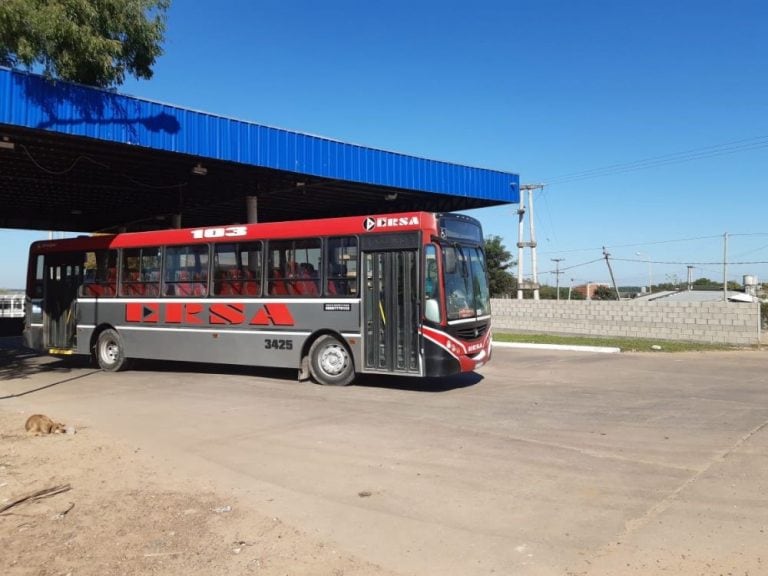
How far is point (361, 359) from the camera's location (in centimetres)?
1118

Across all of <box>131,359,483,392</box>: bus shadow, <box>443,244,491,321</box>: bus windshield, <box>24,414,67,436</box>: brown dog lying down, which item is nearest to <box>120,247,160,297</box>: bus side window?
<box>131,359,483,392</box>: bus shadow

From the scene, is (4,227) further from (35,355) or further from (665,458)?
(665,458)

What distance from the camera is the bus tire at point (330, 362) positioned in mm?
11492

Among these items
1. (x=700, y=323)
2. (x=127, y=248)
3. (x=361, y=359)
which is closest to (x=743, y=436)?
(x=361, y=359)

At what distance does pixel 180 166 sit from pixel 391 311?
8.62 meters

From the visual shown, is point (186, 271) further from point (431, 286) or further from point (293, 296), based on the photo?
point (431, 286)

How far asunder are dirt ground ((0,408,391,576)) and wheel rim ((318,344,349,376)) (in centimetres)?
546

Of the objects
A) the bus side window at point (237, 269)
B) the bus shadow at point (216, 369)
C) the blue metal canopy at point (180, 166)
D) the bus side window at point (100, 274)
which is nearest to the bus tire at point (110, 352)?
the bus shadow at point (216, 369)

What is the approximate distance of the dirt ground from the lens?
155 inches

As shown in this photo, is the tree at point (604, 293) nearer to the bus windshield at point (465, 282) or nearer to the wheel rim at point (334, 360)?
the bus windshield at point (465, 282)

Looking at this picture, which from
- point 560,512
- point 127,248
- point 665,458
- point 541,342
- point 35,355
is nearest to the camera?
point 560,512

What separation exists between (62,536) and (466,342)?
7.45 metres

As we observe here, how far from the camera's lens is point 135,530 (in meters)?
4.55

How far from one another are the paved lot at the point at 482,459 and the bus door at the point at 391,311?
2.18ft
